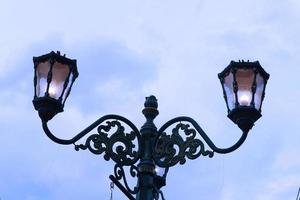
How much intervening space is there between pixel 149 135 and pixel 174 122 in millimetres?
307

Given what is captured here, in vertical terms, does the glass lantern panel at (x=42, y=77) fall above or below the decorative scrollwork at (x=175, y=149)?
above

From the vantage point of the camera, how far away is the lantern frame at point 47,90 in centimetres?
702

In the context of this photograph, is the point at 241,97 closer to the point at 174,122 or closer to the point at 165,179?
the point at 174,122

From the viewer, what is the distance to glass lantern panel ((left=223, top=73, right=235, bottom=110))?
6.86 m

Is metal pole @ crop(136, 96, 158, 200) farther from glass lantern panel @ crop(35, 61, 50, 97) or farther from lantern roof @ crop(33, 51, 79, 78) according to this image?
glass lantern panel @ crop(35, 61, 50, 97)

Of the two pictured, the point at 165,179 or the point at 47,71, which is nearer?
the point at 47,71

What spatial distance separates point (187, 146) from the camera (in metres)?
7.08

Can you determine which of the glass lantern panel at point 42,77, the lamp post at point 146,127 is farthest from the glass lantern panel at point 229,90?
the glass lantern panel at point 42,77

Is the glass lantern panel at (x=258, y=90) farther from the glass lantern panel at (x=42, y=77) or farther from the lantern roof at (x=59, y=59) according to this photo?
the glass lantern panel at (x=42, y=77)

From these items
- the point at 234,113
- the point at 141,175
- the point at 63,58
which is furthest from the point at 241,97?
the point at 63,58

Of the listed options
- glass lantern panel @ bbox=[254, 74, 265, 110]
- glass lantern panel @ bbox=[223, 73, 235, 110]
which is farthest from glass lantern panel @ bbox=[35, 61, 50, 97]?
glass lantern panel @ bbox=[254, 74, 265, 110]

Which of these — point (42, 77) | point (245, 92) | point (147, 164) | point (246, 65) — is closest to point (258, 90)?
point (245, 92)

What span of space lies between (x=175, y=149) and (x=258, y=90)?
3.52ft

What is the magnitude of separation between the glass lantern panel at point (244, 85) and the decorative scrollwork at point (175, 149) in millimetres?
650
